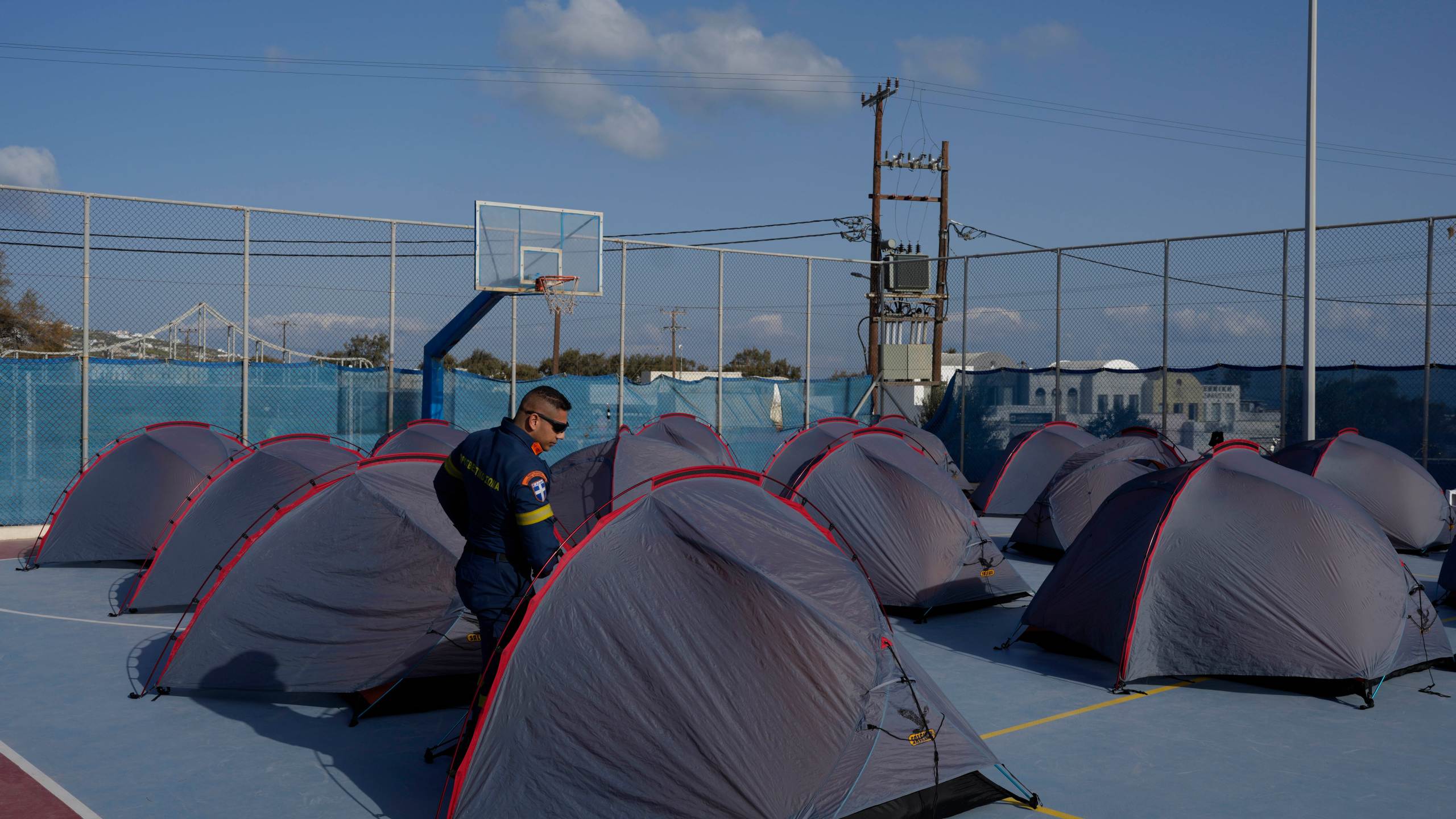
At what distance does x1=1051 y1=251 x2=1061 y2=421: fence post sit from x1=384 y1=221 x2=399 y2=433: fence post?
37.7 feet

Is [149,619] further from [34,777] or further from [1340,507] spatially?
[1340,507]

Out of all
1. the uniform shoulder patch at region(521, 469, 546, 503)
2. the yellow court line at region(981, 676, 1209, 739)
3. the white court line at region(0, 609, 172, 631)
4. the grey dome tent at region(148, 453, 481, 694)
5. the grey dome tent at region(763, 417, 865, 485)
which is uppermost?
the uniform shoulder patch at region(521, 469, 546, 503)

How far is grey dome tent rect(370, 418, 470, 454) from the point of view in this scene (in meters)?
13.0

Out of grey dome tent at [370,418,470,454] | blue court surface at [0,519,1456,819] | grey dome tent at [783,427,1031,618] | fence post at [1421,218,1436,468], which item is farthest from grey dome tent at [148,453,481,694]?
fence post at [1421,218,1436,468]

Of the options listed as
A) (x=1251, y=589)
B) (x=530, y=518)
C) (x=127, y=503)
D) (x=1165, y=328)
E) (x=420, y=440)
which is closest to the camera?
(x=530, y=518)

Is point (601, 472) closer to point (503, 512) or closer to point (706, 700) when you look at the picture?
point (503, 512)

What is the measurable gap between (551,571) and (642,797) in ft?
4.03

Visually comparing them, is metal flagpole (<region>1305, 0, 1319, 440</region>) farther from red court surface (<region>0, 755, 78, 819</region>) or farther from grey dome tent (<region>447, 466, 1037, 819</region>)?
red court surface (<region>0, 755, 78, 819</region>)

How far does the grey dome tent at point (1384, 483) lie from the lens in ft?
42.4

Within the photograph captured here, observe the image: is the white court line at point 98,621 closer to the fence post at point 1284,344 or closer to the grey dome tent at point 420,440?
the grey dome tent at point 420,440

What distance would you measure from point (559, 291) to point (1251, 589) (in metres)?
12.6

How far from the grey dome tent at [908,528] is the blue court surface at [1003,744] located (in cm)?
136

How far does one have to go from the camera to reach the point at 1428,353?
586 inches

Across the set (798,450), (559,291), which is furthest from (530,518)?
(559,291)
